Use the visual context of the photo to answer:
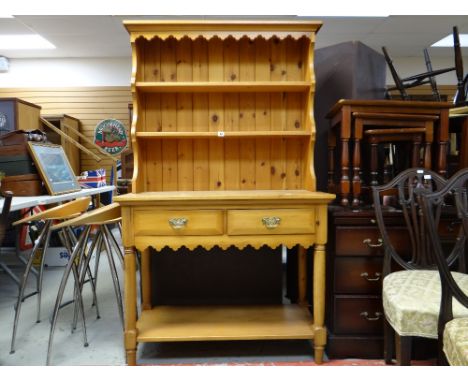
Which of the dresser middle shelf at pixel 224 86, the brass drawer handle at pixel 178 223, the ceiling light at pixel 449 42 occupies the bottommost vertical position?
the brass drawer handle at pixel 178 223

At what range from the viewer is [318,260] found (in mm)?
1758

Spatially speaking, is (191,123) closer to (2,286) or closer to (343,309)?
(343,309)

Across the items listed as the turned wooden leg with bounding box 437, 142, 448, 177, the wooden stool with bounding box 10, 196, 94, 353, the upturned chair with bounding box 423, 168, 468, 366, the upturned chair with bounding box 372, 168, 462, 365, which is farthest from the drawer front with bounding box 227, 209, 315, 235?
the wooden stool with bounding box 10, 196, 94, 353

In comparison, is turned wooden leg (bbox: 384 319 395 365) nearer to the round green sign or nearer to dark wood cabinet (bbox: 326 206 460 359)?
dark wood cabinet (bbox: 326 206 460 359)

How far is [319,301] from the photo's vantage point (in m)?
1.78

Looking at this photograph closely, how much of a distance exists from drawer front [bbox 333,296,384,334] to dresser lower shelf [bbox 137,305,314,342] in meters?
0.17

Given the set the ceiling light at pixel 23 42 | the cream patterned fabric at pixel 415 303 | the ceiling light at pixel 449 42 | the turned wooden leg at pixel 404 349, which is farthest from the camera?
the ceiling light at pixel 449 42

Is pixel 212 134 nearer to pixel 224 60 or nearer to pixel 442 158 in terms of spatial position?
pixel 224 60

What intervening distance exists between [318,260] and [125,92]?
17.8ft

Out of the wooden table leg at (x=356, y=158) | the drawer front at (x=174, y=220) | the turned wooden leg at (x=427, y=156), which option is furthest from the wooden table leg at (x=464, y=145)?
the drawer front at (x=174, y=220)

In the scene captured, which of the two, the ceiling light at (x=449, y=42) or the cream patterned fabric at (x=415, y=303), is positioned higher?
the ceiling light at (x=449, y=42)

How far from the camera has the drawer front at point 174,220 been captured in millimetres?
1711

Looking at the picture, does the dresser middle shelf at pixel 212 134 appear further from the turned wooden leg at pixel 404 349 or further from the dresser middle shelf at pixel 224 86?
the turned wooden leg at pixel 404 349

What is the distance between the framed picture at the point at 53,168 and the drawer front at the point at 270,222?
1.96m
